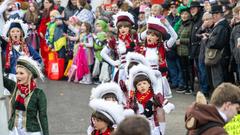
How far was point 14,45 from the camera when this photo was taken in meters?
10.9

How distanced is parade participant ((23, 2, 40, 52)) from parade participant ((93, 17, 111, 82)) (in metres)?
1.73

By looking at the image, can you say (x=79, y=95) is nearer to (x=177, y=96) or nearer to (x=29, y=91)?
(x=177, y=96)

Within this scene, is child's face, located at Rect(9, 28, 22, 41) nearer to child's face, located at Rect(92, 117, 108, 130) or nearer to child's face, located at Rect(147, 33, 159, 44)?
child's face, located at Rect(147, 33, 159, 44)

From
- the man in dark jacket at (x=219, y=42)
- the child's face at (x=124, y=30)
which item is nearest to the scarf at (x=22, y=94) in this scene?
the child's face at (x=124, y=30)

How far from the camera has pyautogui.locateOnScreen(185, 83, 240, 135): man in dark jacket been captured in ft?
16.6

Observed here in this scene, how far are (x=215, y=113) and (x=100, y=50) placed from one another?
9834 mm

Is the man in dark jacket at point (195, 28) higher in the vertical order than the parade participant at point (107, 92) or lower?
higher

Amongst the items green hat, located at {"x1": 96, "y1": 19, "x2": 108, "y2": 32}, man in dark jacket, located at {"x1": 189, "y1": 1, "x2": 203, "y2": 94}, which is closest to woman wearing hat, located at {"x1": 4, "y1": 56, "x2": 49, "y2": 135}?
man in dark jacket, located at {"x1": 189, "y1": 1, "x2": 203, "y2": 94}

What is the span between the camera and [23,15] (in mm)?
16484

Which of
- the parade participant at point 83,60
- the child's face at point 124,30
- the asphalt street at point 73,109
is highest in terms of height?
the child's face at point 124,30

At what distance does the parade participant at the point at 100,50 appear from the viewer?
14719mm

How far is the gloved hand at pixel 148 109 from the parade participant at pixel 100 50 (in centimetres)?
599

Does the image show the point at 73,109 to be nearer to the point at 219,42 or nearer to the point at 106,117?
the point at 219,42

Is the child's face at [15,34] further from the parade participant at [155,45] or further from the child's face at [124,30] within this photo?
the parade participant at [155,45]
